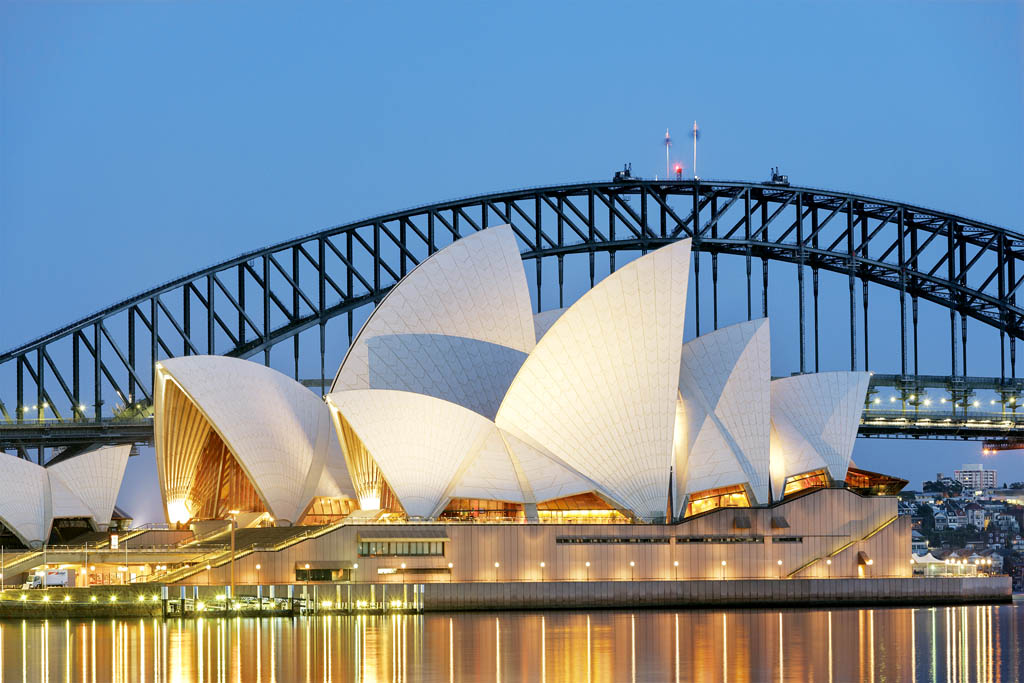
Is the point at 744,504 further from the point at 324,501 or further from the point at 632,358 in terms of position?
the point at 324,501

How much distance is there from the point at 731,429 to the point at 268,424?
2156cm

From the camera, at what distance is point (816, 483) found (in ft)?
254

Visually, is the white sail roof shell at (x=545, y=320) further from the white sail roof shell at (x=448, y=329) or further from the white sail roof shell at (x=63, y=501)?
the white sail roof shell at (x=63, y=501)

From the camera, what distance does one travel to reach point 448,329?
255 ft

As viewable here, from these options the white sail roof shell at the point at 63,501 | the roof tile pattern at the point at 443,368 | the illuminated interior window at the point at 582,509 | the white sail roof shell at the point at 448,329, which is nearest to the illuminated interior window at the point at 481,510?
the illuminated interior window at the point at 582,509

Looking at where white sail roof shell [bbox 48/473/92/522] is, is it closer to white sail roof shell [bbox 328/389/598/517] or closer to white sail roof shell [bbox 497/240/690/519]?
white sail roof shell [bbox 328/389/598/517]

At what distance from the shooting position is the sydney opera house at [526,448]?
7038cm

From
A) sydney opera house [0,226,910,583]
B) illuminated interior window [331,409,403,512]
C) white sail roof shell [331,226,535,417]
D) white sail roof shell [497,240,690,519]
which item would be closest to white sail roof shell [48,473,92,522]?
sydney opera house [0,226,910,583]

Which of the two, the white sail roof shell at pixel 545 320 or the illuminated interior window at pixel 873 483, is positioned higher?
the white sail roof shell at pixel 545 320

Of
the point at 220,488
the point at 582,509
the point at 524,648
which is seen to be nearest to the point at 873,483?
the point at 582,509

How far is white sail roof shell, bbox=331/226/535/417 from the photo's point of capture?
253 ft

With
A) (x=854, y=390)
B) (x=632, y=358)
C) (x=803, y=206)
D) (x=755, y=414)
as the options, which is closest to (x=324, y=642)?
(x=632, y=358)

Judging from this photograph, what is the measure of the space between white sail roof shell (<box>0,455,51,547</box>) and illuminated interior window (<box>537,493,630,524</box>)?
1129 inches

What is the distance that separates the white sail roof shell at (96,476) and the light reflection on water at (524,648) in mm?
28757
